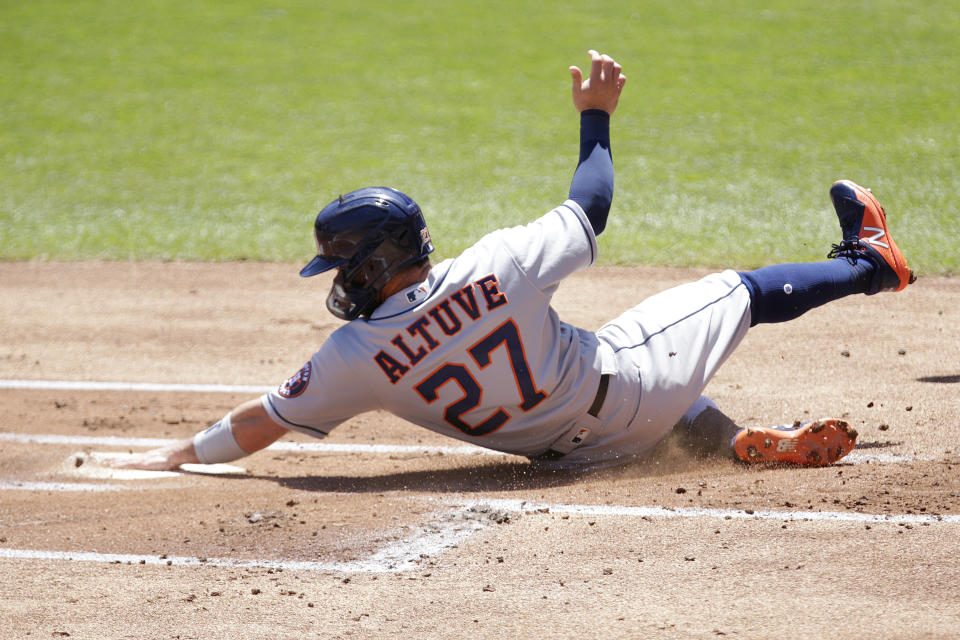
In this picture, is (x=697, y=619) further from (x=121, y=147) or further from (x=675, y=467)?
(x=121, y=147)

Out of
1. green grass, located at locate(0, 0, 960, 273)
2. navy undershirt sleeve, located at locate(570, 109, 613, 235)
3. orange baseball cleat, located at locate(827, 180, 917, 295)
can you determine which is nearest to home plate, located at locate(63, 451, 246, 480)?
navy undershirt sleeve, located at locate(570, 109, 613, 235)

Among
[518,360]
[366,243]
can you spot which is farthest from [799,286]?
[366,243]

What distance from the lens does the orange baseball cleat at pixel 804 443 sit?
3988 mm

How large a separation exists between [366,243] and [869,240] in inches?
81.1

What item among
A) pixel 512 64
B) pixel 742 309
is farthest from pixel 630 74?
pixel 742 309

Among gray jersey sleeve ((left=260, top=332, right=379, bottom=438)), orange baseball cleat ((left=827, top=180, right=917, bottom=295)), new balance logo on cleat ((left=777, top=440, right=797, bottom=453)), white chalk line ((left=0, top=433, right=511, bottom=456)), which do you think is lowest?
white chalk line ((left=0, top=433, right=511, bottom=456))

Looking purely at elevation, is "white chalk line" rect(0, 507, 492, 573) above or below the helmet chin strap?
below

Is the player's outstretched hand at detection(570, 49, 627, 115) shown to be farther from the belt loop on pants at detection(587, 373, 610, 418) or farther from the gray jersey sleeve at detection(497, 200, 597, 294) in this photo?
the belt loop on pants at detection(587, 373, 610, 418)

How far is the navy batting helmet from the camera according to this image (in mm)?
3799

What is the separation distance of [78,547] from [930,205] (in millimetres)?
7944

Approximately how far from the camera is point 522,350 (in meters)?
3.86

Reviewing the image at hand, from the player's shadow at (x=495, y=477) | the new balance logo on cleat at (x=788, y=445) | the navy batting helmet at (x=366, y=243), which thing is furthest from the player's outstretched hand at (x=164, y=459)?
the new balance logo on cleat at (x=788, y=445)

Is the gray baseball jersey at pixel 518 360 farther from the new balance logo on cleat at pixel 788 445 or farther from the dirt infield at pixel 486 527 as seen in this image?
the new balance logo on cleat at pixel 788 445

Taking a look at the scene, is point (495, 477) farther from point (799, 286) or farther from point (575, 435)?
point (799, 286)
